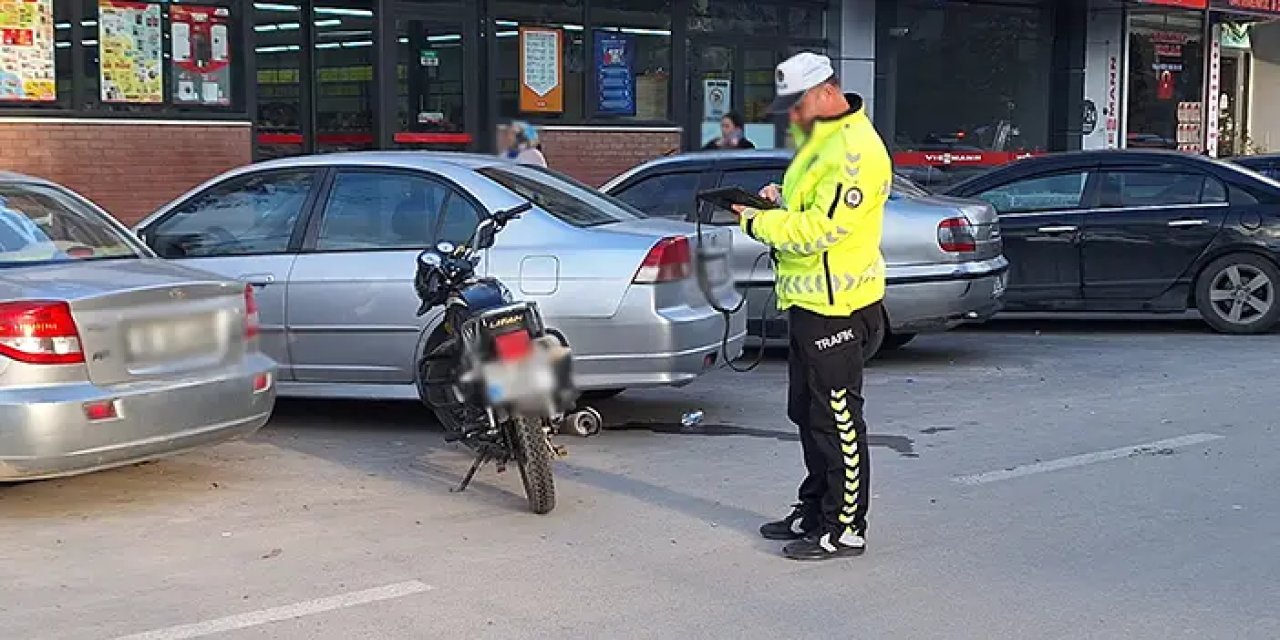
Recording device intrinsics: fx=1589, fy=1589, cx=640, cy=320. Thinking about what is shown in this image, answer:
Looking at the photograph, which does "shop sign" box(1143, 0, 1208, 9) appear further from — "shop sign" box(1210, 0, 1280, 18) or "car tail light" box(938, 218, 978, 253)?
Result: "car tail light" box(938, 218, 978, 253)

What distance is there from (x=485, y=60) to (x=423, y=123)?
100cm

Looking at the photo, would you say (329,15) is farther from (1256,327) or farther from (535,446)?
(535,446)

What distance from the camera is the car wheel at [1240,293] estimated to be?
40.6 feet

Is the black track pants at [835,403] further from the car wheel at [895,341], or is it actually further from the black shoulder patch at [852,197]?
the car wheel at [895,341]

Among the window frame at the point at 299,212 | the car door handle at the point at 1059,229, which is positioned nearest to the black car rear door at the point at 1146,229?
the car door handle at the point at 1059,229

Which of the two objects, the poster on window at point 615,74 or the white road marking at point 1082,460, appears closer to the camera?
the white road marking at point 1082,460

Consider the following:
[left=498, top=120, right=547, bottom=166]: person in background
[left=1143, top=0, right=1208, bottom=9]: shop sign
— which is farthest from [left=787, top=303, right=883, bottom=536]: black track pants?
[left=1143, top=0, right=1208, bottom=9]: shop sign

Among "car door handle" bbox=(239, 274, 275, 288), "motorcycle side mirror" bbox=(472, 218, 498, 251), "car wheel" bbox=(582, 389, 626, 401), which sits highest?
"motorcycle side mirror" bbox=(472, 218, 498, 251)

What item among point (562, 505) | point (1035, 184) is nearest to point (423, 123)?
point (1035, 184)

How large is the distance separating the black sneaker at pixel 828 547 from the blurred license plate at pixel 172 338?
2681 millimetres

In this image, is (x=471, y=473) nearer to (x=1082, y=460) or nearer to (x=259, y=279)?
(x=259, y=279)

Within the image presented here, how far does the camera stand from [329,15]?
53.2 ft

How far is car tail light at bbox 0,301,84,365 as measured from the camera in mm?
6227

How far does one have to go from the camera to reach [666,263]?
812 cm
